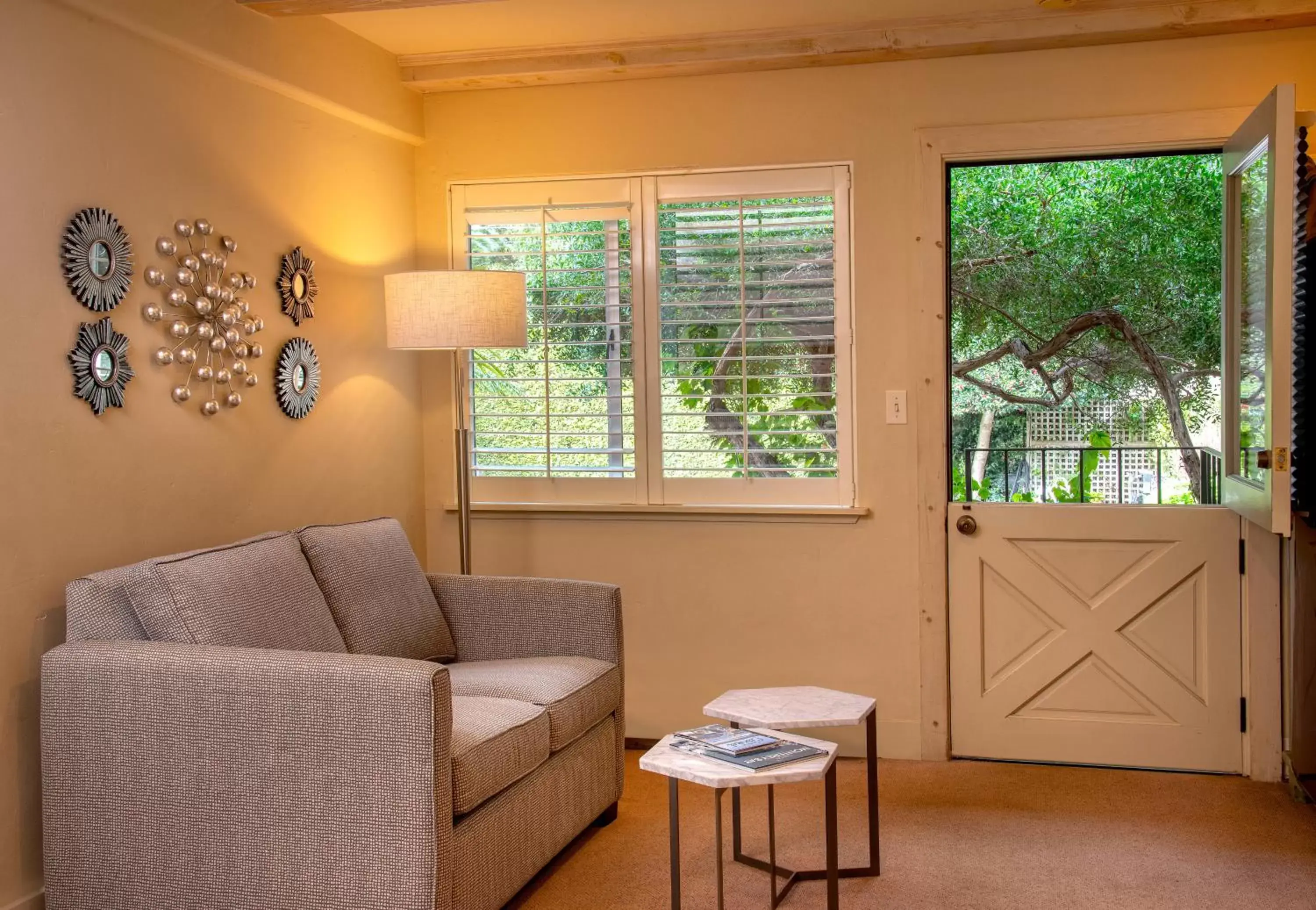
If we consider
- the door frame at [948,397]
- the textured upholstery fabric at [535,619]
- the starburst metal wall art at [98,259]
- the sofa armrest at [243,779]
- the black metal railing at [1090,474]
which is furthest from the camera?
the black metal railing at [1090,474]

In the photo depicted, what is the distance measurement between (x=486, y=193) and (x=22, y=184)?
1.88m

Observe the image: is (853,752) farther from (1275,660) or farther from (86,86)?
(86,86)

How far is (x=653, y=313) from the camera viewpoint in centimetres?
416

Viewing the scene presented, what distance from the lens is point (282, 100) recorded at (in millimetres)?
3523

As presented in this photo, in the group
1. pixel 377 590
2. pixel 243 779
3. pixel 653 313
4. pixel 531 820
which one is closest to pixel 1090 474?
pixel 653 313

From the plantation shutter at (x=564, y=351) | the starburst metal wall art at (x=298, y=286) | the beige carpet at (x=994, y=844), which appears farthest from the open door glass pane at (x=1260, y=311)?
the starburst metal wall art at (x=298, y=286)

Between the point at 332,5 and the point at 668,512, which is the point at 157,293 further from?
the point at 668,512

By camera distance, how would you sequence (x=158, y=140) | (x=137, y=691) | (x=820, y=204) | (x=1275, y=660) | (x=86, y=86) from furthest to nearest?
(x=820, y=204) < (x=1275, y=660) < (x=158, y=140) < (x=86, y=86) < (x=137, y=691)

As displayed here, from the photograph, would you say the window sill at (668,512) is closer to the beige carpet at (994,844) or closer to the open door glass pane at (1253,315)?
the beige carpet at (994,844)

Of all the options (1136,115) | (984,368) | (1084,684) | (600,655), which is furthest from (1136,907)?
(1136,115)

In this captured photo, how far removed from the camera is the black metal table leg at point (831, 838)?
2.57m

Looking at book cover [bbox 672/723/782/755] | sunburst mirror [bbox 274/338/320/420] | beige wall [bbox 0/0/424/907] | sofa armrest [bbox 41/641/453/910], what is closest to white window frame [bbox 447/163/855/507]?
beige wall [bbox 0/0/424/907]

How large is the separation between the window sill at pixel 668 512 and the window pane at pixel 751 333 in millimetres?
126

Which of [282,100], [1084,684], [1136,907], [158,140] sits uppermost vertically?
[282,100]
